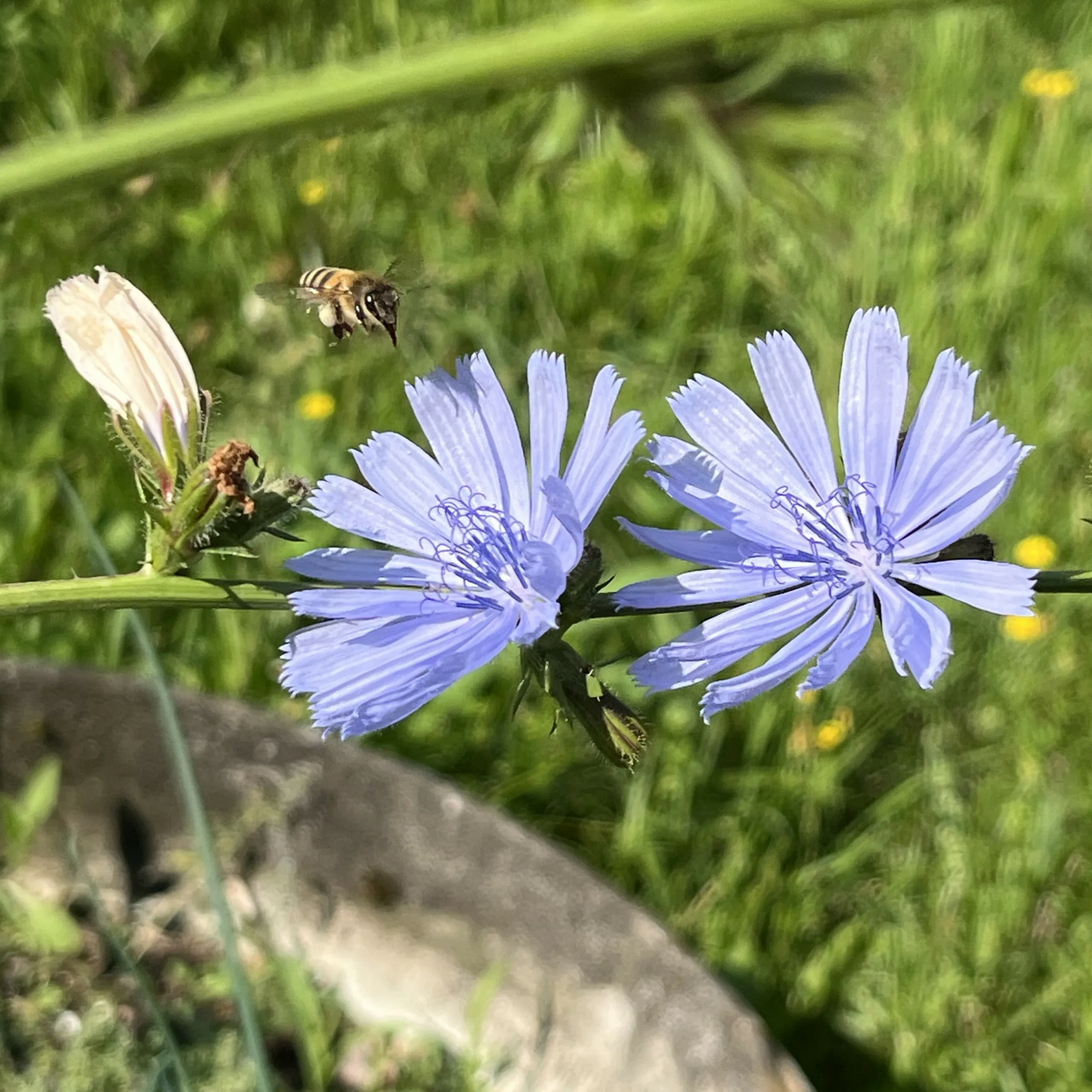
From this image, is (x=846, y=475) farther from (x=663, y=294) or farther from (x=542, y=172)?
(x=542, y=172)

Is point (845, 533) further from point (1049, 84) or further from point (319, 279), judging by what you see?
point (1049, 84)

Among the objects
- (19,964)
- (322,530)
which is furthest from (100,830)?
(322,530)

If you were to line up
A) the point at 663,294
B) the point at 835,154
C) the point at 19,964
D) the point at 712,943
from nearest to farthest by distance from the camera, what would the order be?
1. the point at 835,154
2. the point at 19,964
3. the point at 712,943
4. the point at 663,294

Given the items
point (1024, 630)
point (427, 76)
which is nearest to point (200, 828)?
point (427, 76)

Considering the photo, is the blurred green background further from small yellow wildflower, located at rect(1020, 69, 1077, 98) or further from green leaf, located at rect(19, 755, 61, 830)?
green leaf, located at rect(19, 755, 61, 830)

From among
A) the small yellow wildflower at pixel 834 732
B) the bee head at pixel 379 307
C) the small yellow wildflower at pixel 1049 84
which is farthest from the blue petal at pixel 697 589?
the small yellow wildflower at pixel 1049 84

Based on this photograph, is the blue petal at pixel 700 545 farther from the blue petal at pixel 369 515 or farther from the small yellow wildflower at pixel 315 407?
the small yellow wildflower at pixel 315 407

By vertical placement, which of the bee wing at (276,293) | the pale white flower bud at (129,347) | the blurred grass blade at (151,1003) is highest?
the pale white flower bud at (129,347)
